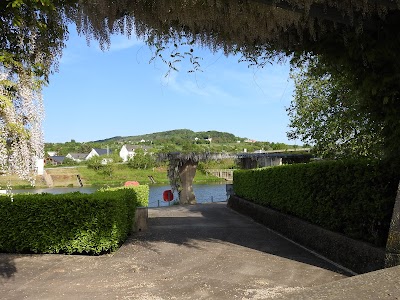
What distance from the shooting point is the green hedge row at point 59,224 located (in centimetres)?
884

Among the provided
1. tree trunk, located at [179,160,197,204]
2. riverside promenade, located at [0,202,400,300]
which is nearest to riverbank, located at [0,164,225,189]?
tree trunk, located at [179,160,197,204]

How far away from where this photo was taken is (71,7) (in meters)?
4.06

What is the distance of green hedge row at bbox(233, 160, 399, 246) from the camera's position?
6.63 meters

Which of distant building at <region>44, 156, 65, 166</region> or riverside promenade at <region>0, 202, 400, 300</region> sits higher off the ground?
distant building at <region>44, 156, 65, 166</region>

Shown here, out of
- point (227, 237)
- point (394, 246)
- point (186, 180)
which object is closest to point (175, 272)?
point (227, 237)

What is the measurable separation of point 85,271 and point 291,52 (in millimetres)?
5602

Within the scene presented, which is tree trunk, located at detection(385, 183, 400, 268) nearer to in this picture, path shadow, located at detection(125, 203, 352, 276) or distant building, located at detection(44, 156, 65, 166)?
path shadow, located at detection(125, 203, 352, 276)

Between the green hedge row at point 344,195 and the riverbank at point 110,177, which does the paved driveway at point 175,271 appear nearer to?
the green hedge row at point 344,195

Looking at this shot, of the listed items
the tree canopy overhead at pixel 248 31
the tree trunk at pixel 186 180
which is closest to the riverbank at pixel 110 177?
the tree trunk at pixel 186 180

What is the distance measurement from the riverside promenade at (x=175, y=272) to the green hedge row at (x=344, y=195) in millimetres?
893

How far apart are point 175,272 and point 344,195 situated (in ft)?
12.4

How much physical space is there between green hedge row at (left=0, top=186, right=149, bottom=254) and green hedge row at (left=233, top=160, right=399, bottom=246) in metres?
4.90

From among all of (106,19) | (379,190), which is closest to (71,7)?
(106,19)

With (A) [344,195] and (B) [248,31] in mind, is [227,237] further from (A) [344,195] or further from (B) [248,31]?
(B) [248,31]
